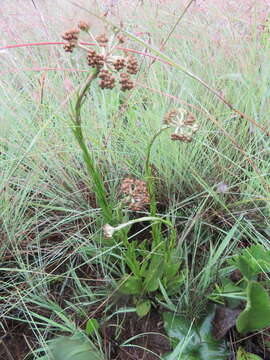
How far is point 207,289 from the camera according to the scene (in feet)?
2.65

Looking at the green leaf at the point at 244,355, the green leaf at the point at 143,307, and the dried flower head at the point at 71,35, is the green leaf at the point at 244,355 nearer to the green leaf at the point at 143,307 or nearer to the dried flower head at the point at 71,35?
the green leaf at the point at 143,307

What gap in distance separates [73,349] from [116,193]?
1.49ft

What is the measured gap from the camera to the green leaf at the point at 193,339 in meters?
0.73

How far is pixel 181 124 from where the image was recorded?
2.00 ft

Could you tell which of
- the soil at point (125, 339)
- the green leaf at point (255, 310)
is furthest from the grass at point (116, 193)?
the green leaf at point (255, 310)

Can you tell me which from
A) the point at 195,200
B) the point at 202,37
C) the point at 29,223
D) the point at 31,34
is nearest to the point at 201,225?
the point at 195,200

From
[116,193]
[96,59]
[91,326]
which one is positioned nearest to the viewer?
[96,59]

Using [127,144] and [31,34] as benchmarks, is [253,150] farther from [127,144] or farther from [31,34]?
[31,34]

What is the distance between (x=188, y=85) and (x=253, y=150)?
353 millimetres

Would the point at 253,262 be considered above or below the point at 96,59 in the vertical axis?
below

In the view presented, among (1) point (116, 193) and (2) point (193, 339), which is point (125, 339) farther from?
(1) point (116, 193)

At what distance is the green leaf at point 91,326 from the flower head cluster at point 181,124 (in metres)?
0.46

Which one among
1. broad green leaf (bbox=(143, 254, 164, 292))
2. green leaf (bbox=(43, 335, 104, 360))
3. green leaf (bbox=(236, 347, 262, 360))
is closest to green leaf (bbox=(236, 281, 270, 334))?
green leaf (bbox=(236, 347, 262, 360))

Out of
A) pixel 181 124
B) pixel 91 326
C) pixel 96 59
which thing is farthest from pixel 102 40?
pixel 91 326
